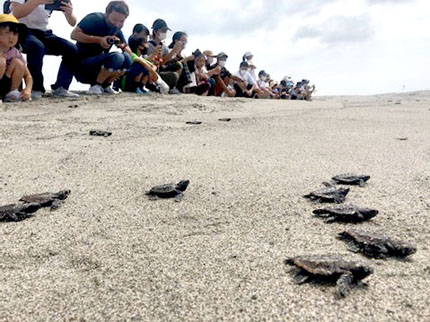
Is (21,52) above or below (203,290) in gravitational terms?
above

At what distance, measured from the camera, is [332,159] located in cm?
229

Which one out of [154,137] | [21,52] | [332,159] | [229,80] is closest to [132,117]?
[154,137]

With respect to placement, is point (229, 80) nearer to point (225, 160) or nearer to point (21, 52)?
point (21, 52)

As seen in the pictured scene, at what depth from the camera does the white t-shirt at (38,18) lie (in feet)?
13.2

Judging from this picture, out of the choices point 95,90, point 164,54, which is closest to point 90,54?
point 95,90

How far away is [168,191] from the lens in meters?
1.58

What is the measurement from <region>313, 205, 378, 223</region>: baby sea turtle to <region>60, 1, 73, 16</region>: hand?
3.66 metres

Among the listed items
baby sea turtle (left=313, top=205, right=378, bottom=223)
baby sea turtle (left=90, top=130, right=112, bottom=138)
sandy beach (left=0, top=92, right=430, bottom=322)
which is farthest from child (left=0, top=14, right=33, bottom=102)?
baby sea turtle (left=313, top=205, right=378, bottom=223)

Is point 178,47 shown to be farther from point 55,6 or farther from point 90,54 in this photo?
point 55,6

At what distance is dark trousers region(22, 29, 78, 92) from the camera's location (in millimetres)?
4078

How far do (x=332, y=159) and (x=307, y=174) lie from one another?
16.4 inches

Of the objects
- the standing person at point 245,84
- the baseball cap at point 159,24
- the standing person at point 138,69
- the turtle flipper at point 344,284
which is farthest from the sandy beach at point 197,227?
the standing person at point 245,84

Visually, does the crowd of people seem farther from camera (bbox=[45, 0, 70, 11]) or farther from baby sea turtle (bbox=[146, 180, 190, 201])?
baby sea turtle (bbox=[146, 180, 190, 201])

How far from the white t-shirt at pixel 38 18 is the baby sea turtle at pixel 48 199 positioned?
3113 millimetres
